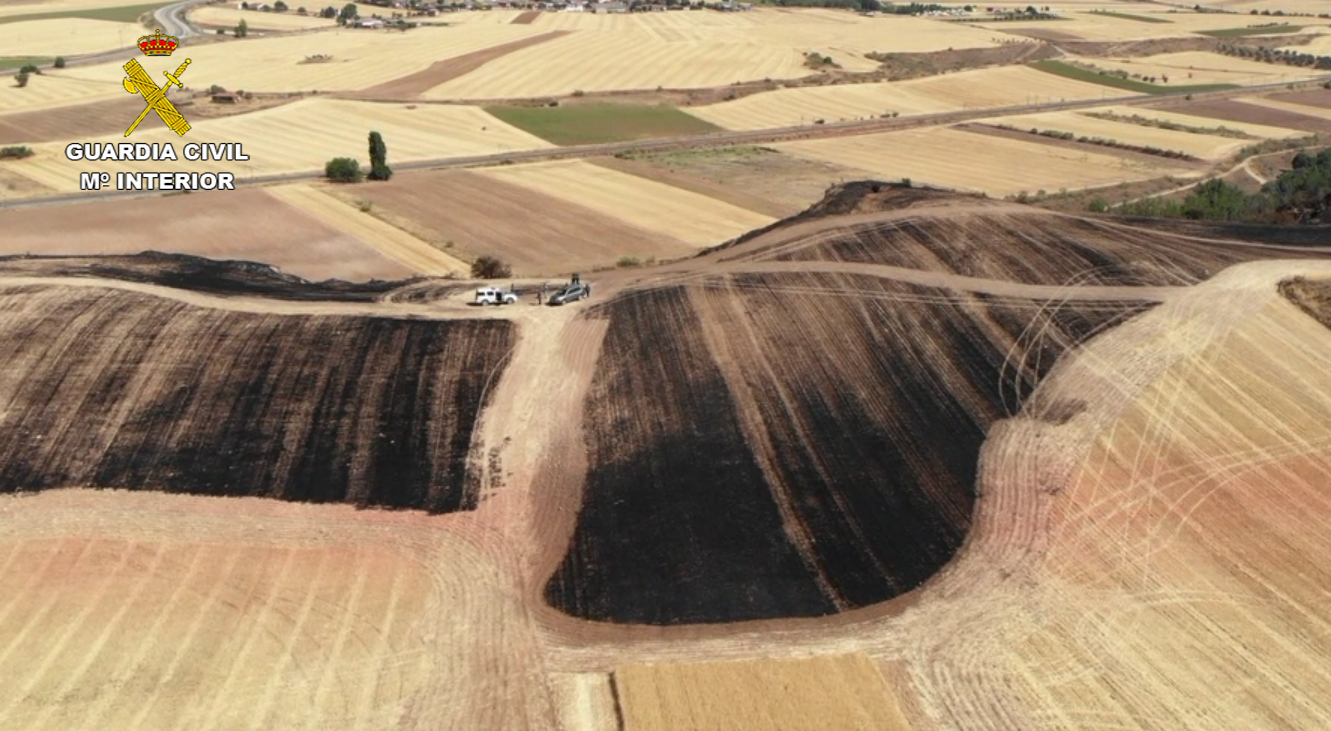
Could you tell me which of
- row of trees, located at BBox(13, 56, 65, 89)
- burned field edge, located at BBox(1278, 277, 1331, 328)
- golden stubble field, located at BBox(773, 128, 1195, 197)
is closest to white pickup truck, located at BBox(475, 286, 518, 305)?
burned field edge, located at BBox(1278, 277, 1331, 328)

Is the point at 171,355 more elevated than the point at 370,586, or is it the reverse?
the point at 171,355

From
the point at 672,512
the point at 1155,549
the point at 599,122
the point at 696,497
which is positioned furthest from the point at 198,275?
the point at 599,122

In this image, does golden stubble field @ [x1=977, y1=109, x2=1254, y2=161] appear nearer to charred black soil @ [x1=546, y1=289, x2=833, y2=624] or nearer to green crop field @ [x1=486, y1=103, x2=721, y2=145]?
green crop field @ [x1=486, y1=103, x2=721, y2=145]

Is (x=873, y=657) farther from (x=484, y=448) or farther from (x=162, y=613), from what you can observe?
(x=162, y=613)

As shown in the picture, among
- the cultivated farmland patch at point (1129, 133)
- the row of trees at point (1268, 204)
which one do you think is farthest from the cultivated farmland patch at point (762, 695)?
the cultivated farmland patch at point (1129, 133)

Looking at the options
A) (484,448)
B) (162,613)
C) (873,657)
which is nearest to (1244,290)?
(873,657)

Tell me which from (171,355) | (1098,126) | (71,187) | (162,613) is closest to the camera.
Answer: (162,613)

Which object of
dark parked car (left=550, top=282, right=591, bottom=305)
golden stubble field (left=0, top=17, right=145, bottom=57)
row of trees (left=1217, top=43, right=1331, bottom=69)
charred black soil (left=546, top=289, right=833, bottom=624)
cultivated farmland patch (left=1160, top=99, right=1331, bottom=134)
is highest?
row of trees (left=1217, top=43, right=1331, bottom=69)
